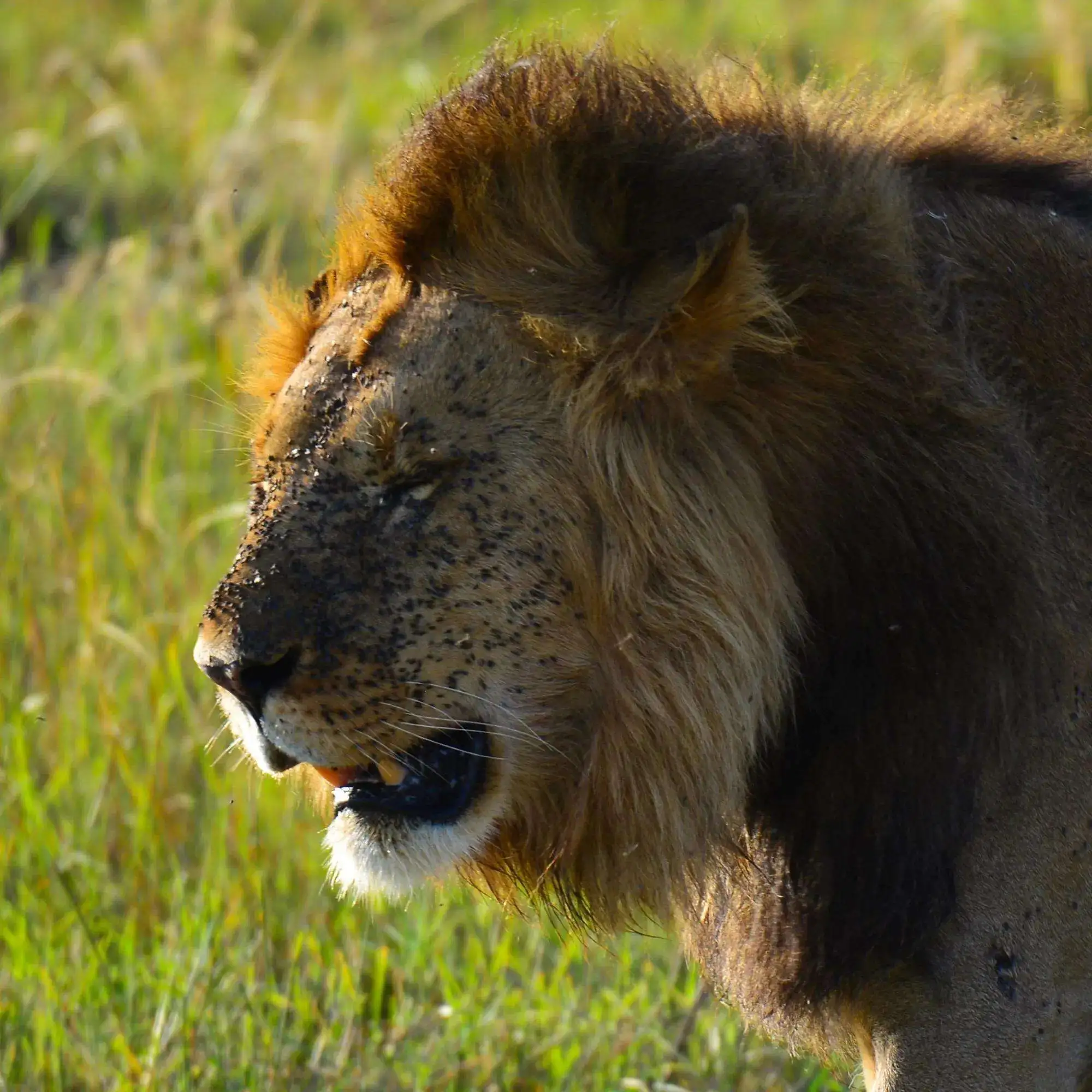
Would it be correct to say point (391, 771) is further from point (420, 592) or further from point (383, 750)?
point (420, 592)

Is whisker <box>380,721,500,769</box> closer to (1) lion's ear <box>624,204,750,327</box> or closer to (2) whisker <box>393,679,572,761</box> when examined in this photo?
(2) whisker <box>393,679,572,761</box>

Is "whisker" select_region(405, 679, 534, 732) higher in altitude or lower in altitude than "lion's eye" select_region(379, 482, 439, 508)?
lower

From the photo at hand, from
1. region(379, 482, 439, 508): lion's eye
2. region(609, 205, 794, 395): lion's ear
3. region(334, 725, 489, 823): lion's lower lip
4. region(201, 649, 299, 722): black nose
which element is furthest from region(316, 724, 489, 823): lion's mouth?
region(609, 205, 794, 395): lion's ear

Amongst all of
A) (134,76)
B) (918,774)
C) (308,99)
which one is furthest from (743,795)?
(134,76)

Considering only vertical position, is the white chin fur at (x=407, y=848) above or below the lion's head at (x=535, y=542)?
below

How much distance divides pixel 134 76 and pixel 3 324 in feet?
15.3

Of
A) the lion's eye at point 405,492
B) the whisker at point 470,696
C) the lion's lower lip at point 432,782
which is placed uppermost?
the lion's eye at point 405,492

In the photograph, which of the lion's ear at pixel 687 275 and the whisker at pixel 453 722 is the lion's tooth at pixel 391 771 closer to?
the whisker at pixel 453 722

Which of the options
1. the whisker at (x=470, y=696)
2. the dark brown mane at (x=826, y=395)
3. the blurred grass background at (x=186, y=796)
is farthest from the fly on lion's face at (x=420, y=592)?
the blurred grass background at (x=186, y=796)

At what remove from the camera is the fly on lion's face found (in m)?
2.10

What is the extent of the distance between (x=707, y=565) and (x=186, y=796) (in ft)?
7.21

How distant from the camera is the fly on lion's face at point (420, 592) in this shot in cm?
210

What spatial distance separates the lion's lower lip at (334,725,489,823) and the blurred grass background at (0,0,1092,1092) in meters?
0.39

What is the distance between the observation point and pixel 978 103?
2.54 m
